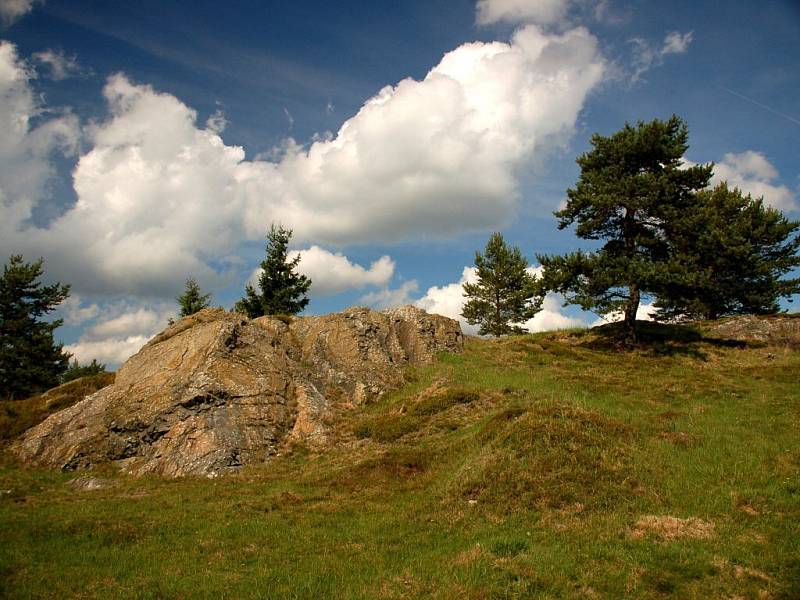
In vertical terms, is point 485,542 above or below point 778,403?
below

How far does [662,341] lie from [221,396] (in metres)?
36.1

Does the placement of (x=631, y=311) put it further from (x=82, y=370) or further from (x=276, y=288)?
(x=82, y=370)

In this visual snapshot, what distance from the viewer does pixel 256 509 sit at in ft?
52.3

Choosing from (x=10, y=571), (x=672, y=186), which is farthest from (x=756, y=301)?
(x=10, y=571)

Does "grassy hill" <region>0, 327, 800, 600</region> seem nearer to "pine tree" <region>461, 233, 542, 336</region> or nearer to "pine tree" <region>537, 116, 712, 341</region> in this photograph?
→ "pine tree" <region>537, 116, 712, 341</region>

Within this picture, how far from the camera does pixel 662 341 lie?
140 feet

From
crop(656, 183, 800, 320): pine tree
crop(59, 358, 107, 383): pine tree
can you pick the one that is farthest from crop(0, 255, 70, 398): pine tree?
crop(656, 183, 800, 320): pine tree

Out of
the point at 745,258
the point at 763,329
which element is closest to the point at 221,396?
the point at 763,329

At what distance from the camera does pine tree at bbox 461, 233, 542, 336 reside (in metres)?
61.7

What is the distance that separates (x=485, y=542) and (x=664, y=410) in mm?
16750

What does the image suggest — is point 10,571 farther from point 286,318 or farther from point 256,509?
point 286,318

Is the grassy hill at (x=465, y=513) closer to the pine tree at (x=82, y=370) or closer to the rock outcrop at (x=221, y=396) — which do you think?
the rock outcrop at (x=221, y=396)

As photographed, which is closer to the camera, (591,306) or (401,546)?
(401,546)

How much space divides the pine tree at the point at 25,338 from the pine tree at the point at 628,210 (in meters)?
50.4
